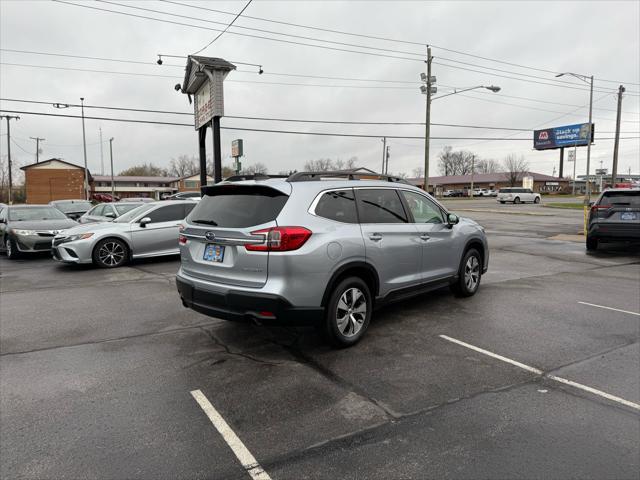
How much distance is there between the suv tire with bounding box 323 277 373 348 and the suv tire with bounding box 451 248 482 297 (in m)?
2.27

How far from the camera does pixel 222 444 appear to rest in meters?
2.81

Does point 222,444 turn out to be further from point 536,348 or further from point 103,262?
point 103,262

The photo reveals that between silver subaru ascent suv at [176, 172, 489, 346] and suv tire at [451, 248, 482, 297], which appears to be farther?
suv tire at [451, 248, 482, 297]

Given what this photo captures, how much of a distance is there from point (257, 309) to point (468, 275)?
3.93m

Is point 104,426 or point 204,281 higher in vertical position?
point 204,281

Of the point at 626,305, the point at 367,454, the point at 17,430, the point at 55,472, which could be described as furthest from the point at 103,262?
the point at 626,305

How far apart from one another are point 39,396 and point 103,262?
6769mm

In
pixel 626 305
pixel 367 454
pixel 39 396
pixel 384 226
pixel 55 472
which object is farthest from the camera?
pixel 626 305

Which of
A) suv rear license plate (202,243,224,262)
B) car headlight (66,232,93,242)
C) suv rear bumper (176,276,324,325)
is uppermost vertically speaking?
suv rear license plate (202,243,224,262)

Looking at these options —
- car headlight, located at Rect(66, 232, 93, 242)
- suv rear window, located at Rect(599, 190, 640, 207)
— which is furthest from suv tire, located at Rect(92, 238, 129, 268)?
suv rear window, located at Rect(599, 190, 640, 207)

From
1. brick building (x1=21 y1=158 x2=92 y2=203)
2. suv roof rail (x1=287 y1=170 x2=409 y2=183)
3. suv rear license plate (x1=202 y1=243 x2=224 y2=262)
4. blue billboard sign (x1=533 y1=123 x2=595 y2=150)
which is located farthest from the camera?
blue billboard sign (x1=533 y1=123 x2=595 y2=150)

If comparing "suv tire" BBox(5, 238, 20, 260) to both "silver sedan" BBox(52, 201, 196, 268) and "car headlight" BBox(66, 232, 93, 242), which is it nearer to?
"silver sedan" BBox(52, 201, 196, 268)

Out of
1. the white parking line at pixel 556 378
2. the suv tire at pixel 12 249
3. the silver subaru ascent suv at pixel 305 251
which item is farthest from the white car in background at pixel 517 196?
the white parking line at pixel 556 378

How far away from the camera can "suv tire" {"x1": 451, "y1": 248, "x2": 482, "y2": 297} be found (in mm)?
6359
